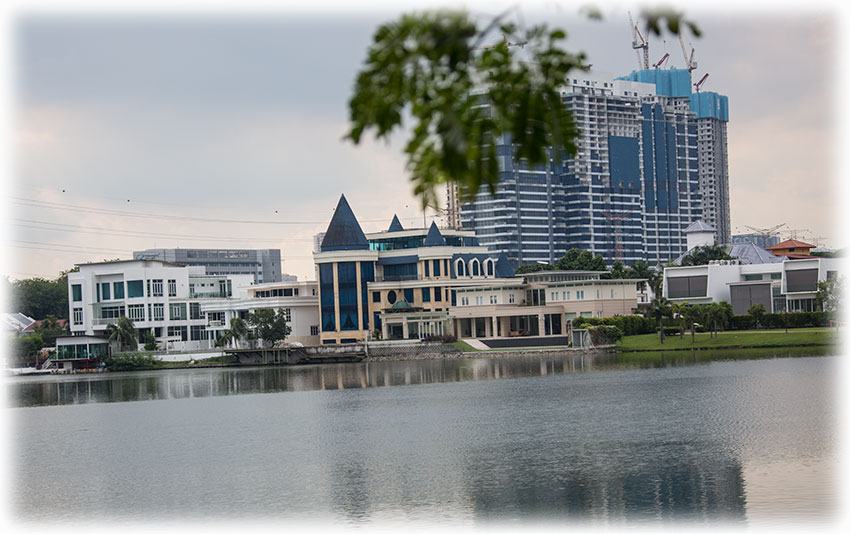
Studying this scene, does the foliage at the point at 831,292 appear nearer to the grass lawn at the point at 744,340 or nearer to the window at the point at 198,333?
the grass lawn at the point at 744,340

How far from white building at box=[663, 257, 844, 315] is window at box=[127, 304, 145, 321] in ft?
188

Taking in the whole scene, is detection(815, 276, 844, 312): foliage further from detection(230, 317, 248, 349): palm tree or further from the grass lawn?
detection(230, 317, 248, 349): palm tree

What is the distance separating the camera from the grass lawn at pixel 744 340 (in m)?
86.8

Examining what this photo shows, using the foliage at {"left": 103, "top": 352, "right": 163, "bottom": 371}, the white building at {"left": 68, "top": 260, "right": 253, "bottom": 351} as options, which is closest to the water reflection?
the foliage at {"left": 103, "top": 352, "right": 163, "bottom": 371}

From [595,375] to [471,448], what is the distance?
3094 cm

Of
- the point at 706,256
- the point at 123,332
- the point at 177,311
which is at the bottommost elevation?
the point at 123,332

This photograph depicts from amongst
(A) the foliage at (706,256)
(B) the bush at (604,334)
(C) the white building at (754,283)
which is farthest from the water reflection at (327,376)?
(A) the foliage at (706,256)

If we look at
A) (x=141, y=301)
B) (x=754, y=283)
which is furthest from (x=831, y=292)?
(x=141, y=301)

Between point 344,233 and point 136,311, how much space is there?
25312 millimetres

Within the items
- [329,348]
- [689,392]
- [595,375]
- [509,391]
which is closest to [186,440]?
[509,391]

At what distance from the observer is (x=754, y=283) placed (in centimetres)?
10488

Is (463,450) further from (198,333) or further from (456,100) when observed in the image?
(198,333)

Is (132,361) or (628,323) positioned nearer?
(628,323)

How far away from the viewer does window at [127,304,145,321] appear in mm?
120688
